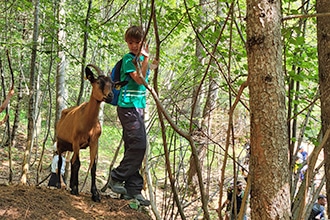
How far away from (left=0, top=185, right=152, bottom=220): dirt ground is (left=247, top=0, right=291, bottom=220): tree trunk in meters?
2.11

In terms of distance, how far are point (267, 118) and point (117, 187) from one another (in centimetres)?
278

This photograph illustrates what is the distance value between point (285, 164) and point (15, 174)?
9.12 m

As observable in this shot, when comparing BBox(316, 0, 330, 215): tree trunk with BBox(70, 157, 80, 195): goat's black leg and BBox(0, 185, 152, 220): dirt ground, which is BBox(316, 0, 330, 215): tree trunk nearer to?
BBox(0, 185, 152, 220): dirt ground

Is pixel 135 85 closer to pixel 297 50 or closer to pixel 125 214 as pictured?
pixel 125 214

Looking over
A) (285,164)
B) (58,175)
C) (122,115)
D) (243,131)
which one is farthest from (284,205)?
(243,131)

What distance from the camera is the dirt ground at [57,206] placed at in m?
3.25

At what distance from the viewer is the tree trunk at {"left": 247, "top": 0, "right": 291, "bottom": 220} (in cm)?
179

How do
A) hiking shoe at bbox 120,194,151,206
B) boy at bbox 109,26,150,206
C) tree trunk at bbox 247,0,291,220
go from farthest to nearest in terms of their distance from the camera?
hiking shoe at bbox 120,194,151,206, boy at bbox 109,26,150,206, tree trunk at bbox 247,0,291,220

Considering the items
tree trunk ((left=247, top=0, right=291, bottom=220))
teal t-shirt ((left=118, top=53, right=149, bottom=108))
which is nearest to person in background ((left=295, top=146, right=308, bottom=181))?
tree trunk ((left=247, top=0, right=291, bottom=220))

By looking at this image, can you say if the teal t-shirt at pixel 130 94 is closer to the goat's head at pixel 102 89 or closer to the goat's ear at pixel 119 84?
the goat's ear at pixel 119 84

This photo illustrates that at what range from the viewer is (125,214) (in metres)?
3.85

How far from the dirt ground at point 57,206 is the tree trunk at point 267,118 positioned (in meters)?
2.11

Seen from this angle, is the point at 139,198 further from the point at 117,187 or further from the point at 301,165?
the point at 301,165

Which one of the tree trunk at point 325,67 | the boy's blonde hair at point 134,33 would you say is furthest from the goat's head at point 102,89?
the tree trunk at point 325,67
